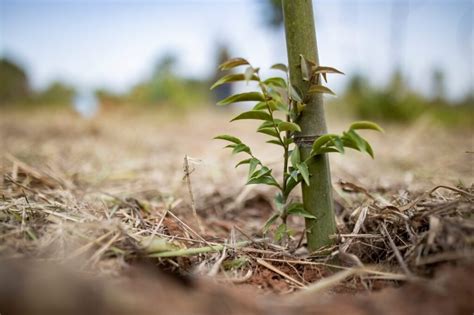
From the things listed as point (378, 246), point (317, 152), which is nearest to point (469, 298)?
point (378, 246)

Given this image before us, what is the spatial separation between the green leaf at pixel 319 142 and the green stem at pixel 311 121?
4cm

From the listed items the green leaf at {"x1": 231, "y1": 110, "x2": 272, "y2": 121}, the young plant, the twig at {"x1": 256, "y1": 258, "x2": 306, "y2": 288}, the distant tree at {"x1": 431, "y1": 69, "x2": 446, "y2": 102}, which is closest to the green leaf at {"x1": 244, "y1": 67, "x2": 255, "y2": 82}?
the young plant

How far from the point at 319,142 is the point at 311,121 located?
10 cm

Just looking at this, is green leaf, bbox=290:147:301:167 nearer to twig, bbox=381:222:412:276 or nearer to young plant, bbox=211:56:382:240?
young plant, bbox=211:56:382:240

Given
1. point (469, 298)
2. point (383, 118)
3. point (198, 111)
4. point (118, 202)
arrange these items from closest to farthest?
point (469, 298), point (118, 202), point (383, 118), point (198, 111)

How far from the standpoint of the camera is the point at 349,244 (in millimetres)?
1024

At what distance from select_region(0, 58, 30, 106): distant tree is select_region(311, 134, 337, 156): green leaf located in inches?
327

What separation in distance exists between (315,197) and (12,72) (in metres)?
8.94

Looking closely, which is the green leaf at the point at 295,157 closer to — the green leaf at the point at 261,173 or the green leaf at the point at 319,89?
the green leaf at the point at 261,173

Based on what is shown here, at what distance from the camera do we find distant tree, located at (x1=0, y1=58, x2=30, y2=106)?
7418 mm

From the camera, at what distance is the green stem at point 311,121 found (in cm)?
105

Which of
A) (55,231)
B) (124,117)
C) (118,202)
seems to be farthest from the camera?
(124,117)

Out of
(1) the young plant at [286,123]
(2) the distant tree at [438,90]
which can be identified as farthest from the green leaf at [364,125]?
(2) the distant tree at [438,90]

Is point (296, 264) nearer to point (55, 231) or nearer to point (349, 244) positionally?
point (349, 244)
